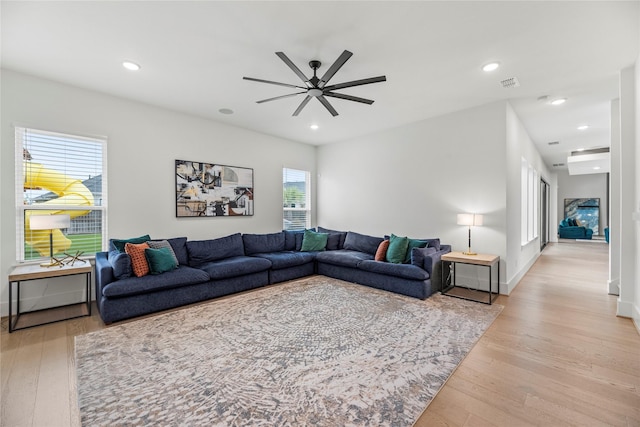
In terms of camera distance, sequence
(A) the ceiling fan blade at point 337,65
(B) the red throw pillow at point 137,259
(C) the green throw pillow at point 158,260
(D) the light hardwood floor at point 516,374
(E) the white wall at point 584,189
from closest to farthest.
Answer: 1. (D) the light hardwood floor at point 516,374
2. (A) the ceiling fan blade at point 337,65
3. (B) the red throw pillow at point 137,259
4. (C) the green throw pillow at point 158,260
5. (E) the white wall at point 584,189

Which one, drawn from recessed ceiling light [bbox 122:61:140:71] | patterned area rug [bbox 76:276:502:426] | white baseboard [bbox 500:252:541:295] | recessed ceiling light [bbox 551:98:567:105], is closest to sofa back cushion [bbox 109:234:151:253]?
patterned area rug [bbox 76:276:502:426]


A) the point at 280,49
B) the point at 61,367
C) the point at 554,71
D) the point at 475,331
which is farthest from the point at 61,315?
the point at 554,71

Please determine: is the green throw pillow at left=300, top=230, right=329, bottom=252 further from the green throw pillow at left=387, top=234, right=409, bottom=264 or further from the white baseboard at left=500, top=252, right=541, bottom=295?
the white baseboard at left=500, top=252, right=541, bottom=295

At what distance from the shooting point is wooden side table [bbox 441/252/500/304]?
3.83m

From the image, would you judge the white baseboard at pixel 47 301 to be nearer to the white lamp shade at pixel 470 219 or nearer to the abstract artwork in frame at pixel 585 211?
the white lamp shade at pixel 470 219

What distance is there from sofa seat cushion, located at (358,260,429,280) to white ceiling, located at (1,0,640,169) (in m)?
2.49

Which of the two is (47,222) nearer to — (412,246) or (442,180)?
(412,246)

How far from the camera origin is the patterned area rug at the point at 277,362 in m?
1.76

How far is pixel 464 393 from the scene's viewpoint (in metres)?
1.95

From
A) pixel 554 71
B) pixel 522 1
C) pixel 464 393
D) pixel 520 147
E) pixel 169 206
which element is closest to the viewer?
pixel 464 393

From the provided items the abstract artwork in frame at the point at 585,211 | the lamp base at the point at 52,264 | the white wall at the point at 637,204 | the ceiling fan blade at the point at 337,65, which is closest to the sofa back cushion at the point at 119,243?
the lamp base at the point at 52,264

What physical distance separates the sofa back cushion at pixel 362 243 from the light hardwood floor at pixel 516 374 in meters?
2.33

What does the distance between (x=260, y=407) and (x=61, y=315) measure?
3.14 meters

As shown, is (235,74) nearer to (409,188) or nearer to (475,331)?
(409,188)
